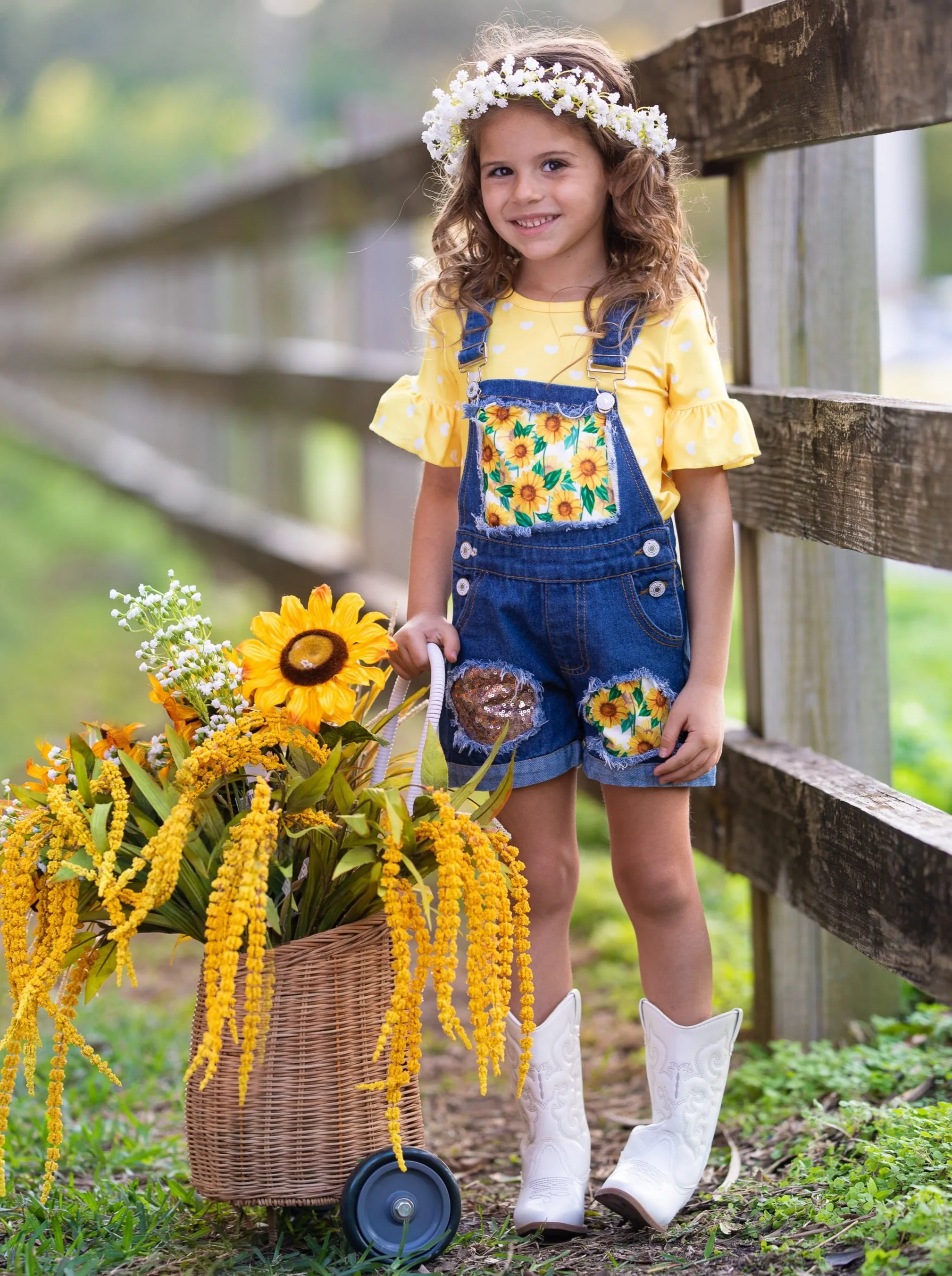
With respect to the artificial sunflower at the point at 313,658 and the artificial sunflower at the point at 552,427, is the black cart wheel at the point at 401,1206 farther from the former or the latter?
the artificial sunflower at the point at 552,427

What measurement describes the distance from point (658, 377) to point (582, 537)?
0.25 m

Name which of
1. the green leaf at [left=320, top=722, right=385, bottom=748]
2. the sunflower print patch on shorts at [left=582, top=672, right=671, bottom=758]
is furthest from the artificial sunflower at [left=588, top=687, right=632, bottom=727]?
the green leaf at [left=320, top=722, right=385, bottom=748]

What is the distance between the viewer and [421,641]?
227 cm

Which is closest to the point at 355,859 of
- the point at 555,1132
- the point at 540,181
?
the point at 555,1132

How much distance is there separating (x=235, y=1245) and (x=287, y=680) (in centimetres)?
77

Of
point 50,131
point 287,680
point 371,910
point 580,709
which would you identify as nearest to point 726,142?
point 580,709

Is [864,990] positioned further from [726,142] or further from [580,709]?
[726,142]

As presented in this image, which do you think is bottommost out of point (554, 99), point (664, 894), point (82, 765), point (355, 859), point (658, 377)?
point (664, 894)

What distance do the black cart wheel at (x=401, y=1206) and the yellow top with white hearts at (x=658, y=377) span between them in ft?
3.15

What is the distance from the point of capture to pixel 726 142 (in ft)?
8.29

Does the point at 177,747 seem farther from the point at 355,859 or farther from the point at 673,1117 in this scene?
the point at 673,1117

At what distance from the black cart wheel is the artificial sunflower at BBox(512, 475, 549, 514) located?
883 mm

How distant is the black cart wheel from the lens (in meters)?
2.00

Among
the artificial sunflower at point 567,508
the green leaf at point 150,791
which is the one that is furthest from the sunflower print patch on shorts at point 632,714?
the green leaf at point 150,791
